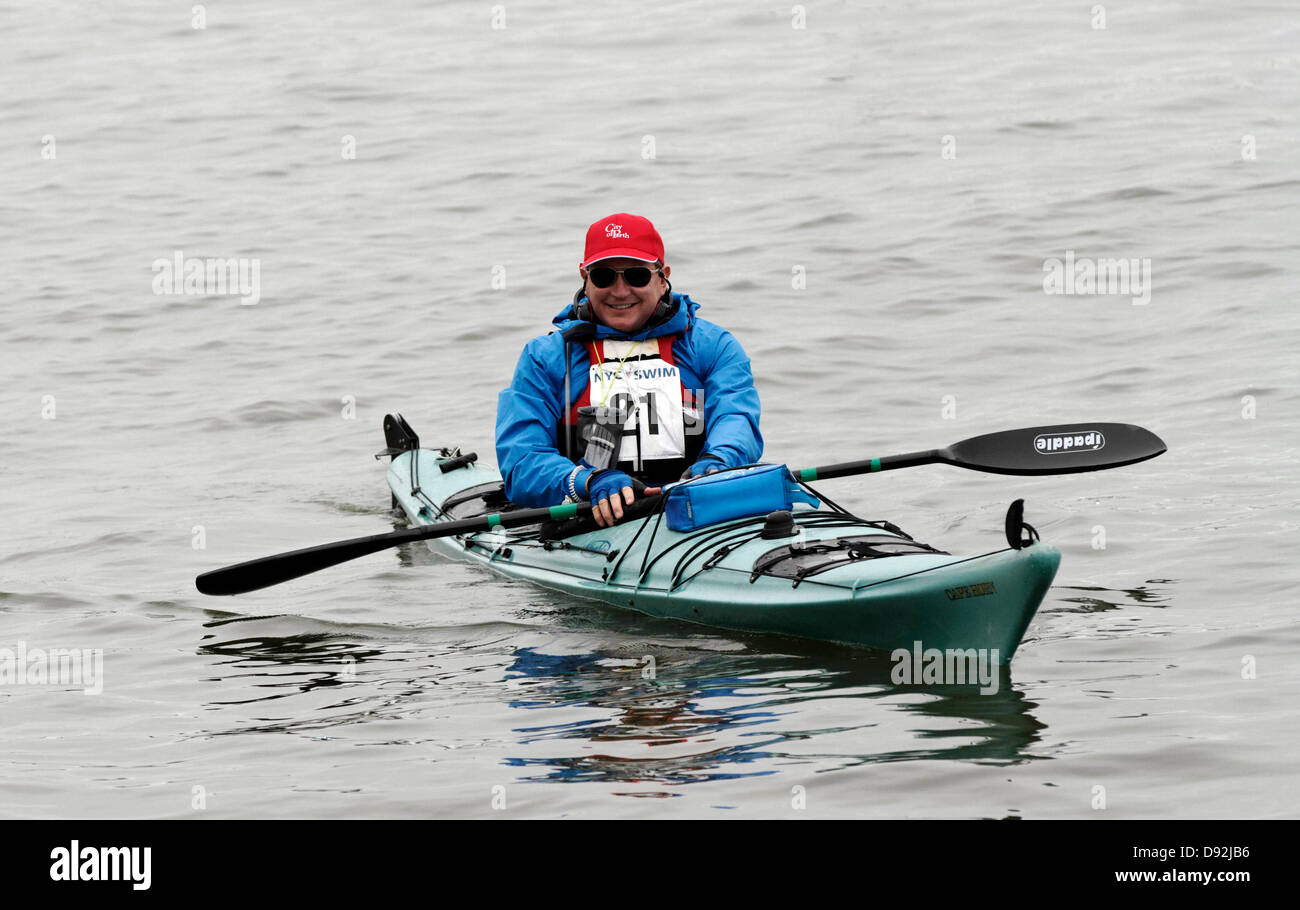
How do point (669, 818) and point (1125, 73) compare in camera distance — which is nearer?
point (669, 818)

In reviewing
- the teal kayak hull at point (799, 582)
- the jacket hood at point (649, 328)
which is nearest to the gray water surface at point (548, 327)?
the teal kayak hull at point (799, 582)

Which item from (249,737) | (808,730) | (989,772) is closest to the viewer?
(989,772)

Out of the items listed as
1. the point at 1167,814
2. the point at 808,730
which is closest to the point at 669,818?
the point at 808,730

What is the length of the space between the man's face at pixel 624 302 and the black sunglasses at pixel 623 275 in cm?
1

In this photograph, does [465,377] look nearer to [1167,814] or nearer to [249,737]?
[249,737]

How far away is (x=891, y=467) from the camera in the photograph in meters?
6.29

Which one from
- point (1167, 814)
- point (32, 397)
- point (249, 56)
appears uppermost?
point (249, 56)

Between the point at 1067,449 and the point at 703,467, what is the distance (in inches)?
55.1

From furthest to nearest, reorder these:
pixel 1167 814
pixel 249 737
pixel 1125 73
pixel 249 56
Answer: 1. pixel 249 56
2. pixel 1125 73
3. pixel 249 737
4. pixel 1167 814

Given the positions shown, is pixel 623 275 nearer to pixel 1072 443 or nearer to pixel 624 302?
pixel 624 302

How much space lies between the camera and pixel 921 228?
1388 centimetres

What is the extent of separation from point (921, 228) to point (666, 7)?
29.2 feet

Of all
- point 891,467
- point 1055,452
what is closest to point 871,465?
point 891,467

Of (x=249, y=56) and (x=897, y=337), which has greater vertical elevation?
(x=249, y=56)
